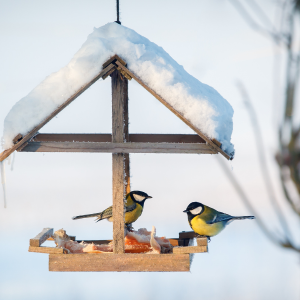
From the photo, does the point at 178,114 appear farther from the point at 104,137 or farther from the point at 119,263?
the point at 104,137

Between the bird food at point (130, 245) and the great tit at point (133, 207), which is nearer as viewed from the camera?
the bird food at point (130, 245)

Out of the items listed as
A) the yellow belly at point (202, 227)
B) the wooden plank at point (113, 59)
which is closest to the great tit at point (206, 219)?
the yellow belly at point (202, 227)

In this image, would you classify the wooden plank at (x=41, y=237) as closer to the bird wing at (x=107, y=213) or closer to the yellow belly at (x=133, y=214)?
the bird wing at (x=107, y=213)

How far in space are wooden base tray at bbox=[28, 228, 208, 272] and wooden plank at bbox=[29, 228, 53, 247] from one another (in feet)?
0.26

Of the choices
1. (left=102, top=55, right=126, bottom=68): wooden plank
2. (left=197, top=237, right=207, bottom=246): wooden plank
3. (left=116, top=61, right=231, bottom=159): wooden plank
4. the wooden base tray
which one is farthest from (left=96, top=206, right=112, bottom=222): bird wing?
(left=102, top=55, right=126, bottom=68): wooden plank

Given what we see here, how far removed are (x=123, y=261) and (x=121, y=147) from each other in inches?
36.8

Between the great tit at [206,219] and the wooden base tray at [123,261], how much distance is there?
677 mm

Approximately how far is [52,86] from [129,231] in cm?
169

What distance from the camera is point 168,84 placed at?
3.26 metres

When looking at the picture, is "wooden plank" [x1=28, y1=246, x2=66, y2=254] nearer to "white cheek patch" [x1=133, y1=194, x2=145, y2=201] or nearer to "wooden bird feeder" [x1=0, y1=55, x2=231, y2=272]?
"wooden bird feeder" [x1=0, y1=55, x2=231, y2=272]

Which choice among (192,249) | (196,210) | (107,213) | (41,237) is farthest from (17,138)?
(196,210)

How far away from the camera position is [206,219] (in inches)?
158

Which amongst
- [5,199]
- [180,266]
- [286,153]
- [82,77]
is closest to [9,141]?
[5,199]

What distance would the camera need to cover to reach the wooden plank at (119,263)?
334 centimetres
